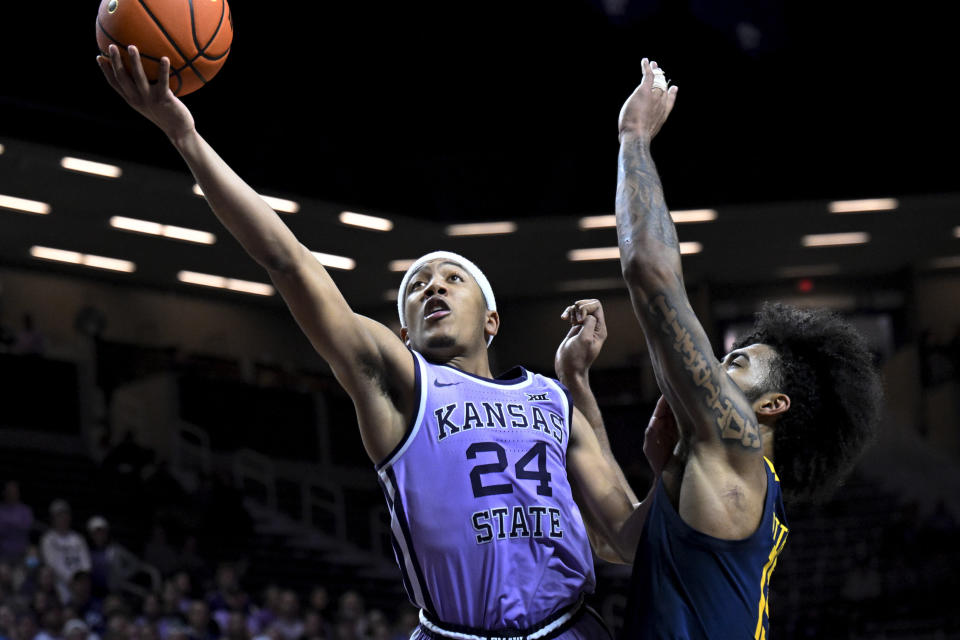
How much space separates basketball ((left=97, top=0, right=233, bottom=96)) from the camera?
11.7 ft

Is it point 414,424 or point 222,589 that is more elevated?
point 414,424

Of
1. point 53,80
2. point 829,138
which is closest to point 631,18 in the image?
point 829,138

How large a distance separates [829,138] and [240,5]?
8592 millimetres

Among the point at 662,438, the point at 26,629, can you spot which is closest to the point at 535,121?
the point at 26,629

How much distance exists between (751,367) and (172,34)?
2.01 m

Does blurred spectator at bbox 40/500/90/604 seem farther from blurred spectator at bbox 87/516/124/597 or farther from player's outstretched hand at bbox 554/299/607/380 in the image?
player's outstretched hand at bbox 554/299/607/380

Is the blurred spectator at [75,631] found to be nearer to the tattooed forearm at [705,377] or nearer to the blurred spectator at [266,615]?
the blurred spectator at [266,615]

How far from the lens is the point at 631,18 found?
16516mm

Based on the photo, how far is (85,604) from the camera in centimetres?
1113

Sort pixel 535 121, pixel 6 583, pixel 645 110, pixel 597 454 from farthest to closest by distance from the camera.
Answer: pixel 535 121, pixel 6 583, pixel 597 454, pixel 645 110

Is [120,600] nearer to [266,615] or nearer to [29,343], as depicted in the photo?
[266,615]

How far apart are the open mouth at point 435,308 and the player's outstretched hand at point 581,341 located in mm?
569

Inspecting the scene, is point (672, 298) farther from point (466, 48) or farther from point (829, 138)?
point (466, 48)

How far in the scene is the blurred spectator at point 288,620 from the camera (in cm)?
1236
